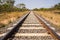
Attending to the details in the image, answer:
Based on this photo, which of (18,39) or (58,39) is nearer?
(58,39)

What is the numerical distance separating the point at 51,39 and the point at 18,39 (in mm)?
1032

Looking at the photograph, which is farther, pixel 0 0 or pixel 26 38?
pixel 0 0

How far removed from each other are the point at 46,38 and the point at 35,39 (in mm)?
424

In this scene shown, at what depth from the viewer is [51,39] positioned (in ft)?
18.3

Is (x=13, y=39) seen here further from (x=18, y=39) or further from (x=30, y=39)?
(x=30, y=39)

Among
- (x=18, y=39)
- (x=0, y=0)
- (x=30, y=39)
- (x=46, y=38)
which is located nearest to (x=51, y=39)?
(x=46, y=38)

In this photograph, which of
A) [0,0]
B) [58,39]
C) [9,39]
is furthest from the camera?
[0,0]

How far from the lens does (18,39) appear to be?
18.4ft

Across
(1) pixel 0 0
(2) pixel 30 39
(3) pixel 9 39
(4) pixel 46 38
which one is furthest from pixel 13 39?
(1) pixel 0 0

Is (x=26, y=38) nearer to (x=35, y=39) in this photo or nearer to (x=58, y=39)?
(x=35, y=39)

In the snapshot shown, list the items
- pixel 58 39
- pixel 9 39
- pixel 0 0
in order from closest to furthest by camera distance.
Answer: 1. pixel 58 39
2. pixel 9 39
3. pixel 0 0

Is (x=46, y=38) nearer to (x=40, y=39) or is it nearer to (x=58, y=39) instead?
(x=40, y=39)

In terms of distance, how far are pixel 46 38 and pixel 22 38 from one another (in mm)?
776

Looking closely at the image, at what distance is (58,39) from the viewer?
200 inches
